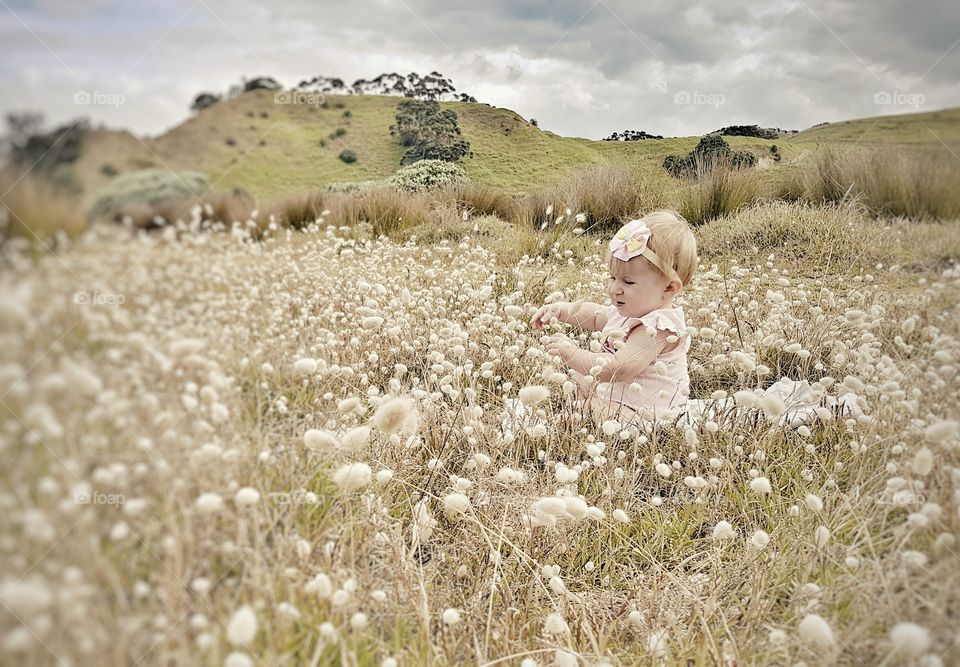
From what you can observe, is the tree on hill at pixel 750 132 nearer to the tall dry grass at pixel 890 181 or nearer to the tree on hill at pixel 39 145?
the tall dry grass at pixel 890 181

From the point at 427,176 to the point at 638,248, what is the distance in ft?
7.10

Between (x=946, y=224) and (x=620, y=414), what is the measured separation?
5.61ft

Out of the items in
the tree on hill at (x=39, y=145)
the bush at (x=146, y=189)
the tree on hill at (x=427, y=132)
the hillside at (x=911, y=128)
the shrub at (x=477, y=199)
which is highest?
the tree on hill at (x=427, y=132)

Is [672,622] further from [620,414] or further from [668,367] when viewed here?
[668,367]

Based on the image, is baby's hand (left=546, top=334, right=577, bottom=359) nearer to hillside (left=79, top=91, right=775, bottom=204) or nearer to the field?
the field

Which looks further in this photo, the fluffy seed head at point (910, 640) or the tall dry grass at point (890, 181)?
the tall dry grass at point (890, 181)

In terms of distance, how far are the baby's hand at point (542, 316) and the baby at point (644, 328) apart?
19cm

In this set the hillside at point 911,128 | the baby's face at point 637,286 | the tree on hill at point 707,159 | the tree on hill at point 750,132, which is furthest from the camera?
the tree on hill at point 707,159

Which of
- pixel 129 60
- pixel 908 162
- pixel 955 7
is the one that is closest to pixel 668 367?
pixel 908 162

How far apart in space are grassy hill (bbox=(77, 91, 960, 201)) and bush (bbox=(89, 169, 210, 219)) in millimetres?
21

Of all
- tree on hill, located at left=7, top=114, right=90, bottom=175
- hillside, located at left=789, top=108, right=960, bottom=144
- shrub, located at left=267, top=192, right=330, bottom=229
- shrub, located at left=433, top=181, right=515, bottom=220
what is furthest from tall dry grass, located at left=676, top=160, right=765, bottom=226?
tree on hill, located at left=7, top=114, right=90, bottom=175

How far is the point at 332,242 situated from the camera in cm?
529

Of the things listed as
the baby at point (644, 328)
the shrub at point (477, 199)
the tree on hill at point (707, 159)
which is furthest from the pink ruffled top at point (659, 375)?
the tree on hill at point (707, 159)

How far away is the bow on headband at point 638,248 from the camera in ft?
11.2
